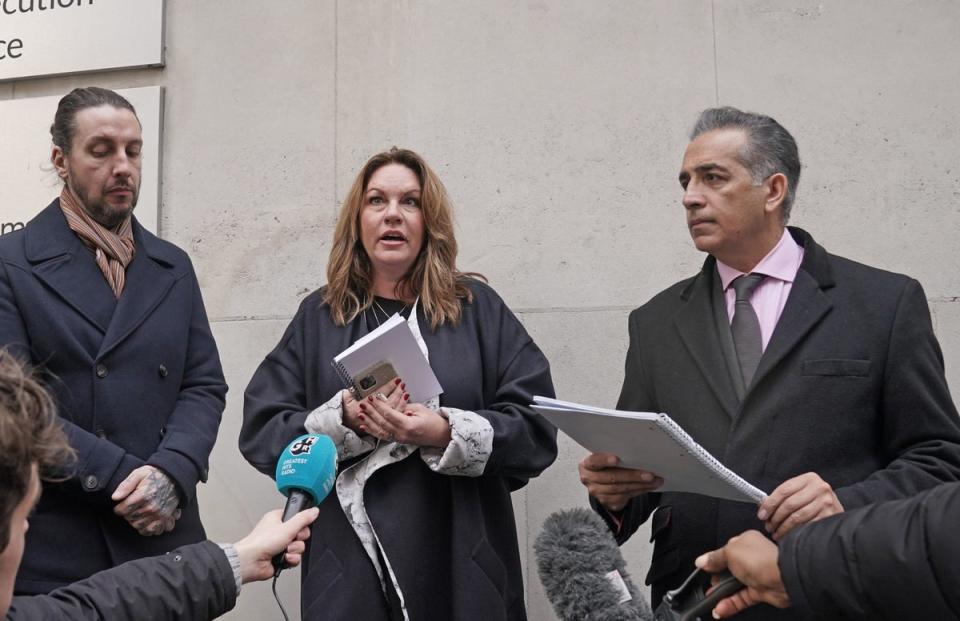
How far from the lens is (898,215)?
4.23 meters

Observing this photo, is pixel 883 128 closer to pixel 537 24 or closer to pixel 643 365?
pixel 537 24

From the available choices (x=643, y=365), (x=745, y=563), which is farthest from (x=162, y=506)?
(x=745, y=563)

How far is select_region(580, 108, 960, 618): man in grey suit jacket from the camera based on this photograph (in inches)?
105

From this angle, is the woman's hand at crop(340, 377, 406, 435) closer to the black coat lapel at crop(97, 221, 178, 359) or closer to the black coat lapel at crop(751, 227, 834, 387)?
the black coat lapel at crop(97, 221, 178, 359)

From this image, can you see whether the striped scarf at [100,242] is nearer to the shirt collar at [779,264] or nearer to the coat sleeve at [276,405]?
the coat sleeve at [276,405]

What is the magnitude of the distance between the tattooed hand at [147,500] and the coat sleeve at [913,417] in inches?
69.6

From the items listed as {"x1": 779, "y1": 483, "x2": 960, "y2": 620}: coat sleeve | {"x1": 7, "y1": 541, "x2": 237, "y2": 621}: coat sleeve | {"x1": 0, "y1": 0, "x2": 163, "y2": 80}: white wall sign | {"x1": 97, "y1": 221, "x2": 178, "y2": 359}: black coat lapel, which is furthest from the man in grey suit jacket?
{"x1": 0, "y1": 0, "x2": 163, "y2": 80}: white wall sign

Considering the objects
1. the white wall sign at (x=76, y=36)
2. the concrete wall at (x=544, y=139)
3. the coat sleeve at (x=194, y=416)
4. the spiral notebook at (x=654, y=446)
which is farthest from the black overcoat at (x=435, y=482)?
the white wall sign at (x=76, y=36)

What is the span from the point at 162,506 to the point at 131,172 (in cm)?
99

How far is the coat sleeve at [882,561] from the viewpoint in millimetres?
1828

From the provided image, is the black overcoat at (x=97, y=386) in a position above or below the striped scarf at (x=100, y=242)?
below

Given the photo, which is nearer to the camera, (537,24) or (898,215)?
(898,215)

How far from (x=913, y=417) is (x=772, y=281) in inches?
21.1

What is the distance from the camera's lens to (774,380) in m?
2.78
